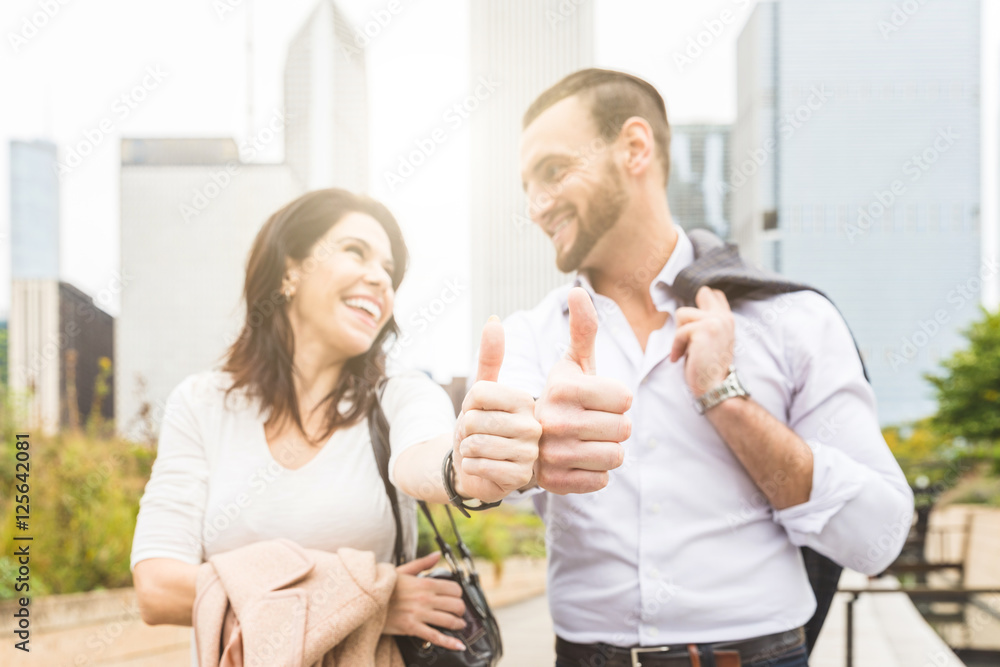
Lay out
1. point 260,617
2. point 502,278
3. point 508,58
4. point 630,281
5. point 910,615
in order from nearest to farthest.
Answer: point 260,617 → point 630,281 → point 910,615 → point 508,58 → point 502,278

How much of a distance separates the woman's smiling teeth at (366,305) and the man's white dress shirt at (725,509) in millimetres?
357

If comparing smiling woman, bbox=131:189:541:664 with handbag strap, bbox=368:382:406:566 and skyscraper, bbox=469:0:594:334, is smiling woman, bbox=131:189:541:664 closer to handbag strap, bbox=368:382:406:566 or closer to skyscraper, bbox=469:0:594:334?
handbag strap, bbox=368:382:406:566

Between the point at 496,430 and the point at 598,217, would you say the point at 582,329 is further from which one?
the point at 598,217

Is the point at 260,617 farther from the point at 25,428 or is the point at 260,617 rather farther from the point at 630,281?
the point at 25,428

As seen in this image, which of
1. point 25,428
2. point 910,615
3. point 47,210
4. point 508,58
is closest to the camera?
point 25,428

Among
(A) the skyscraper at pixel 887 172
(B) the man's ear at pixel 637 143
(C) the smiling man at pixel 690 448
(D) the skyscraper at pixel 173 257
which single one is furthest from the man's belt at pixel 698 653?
(A) the skyscraper at pixel 887 172

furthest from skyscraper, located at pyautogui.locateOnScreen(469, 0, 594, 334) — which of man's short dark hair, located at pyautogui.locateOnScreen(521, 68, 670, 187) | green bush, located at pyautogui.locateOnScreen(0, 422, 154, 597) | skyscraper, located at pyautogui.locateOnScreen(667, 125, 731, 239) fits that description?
skyscraper, located at pyautogui.locateOnScreen(667, 125, 731, 239)

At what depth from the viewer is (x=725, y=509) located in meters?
1.53

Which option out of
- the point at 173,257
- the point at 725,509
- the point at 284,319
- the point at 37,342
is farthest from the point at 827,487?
the point at 173,257

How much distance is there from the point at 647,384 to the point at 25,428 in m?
5.51

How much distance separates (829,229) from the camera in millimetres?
58562

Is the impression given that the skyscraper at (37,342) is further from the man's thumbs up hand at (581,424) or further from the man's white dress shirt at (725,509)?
the man's thumbs up hand at (581,424)

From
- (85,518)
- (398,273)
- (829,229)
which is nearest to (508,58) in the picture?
(85,518)

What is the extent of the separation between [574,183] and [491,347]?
2.64 ft
